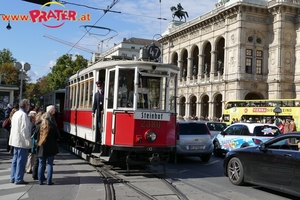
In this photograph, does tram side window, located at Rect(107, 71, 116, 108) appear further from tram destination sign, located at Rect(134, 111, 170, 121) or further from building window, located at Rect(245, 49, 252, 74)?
building window, located at Rect(245, 49, 252, 74)

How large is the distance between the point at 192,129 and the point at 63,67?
2359 inches

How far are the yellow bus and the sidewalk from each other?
20.2m

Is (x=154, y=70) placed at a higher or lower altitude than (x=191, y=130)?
higher

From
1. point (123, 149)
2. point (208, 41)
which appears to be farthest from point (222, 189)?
point (208, 41)

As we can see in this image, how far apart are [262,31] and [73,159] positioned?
4045 centimetres

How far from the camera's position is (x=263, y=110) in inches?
1260

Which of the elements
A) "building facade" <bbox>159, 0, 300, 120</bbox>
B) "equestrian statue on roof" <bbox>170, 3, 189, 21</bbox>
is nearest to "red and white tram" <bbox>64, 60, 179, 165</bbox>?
"building facade" <bbox>159, 0, 300, 120</bbox>

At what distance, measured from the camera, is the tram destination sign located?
10031 millimetres

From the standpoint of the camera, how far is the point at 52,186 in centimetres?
863

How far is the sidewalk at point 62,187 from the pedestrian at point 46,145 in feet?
1.08

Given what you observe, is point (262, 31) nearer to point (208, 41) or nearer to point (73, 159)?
point (208, 41)

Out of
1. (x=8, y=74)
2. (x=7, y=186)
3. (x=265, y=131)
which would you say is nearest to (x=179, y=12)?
(x=8, y=74)

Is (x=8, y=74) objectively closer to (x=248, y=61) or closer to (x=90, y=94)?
(x=248, y=61)

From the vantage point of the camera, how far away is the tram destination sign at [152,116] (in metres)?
10.0
